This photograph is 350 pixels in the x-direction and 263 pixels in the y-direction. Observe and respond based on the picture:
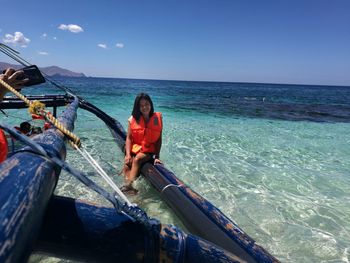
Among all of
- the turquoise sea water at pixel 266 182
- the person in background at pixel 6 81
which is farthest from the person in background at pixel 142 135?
the person in background at pixel 6 81

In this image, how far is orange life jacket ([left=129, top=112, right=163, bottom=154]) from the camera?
566cm

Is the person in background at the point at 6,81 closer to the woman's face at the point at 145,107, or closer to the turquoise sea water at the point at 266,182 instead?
the turquoise sea water at the point at 266,182

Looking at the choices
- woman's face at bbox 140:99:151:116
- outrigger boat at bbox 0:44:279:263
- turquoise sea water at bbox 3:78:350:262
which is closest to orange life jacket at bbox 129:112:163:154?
woman's face at bbox 140:99:151:116

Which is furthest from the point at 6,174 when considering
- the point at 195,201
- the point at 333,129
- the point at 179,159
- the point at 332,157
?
the point at 333,129

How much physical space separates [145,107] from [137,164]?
1112 mm

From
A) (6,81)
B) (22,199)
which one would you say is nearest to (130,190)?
(6,81)

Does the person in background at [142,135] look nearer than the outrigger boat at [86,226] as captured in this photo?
No

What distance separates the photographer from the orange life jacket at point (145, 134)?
5660 millimetres

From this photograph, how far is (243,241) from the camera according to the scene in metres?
2.94

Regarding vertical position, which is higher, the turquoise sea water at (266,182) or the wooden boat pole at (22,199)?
the wooden boat pole at (22,199)

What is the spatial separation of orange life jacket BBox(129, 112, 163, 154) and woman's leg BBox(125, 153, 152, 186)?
0.64 ft

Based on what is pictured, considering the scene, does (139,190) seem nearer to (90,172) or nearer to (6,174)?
(90,172)

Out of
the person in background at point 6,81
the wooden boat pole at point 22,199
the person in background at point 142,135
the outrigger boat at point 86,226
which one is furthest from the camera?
the person in background at point 142,135

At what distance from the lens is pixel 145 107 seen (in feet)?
19.0
